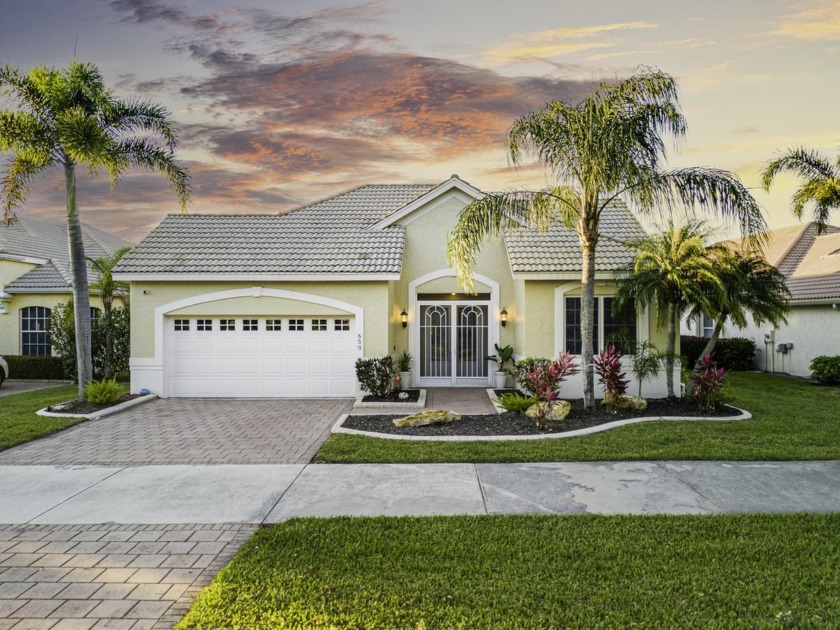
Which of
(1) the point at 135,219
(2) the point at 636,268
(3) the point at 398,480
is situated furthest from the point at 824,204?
(1) the point at 135,219

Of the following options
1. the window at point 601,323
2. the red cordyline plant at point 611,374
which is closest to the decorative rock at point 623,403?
the red cordyline plant at point 611,374

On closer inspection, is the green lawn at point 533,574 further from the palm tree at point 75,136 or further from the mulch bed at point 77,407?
the palm tree at point 75,136

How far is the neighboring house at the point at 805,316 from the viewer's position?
17.7 meters

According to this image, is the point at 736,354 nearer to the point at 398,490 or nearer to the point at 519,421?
Answer: the point at 519,421

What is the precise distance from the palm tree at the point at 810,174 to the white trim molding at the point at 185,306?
508 inches

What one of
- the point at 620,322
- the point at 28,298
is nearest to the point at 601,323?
the point at 620,322

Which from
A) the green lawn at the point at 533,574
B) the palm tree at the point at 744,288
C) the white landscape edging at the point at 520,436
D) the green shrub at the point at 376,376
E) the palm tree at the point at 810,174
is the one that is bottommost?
the white landscape edging at the point at 520,436

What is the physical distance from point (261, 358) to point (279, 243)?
3.45m

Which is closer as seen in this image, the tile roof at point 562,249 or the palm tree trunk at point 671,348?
the palm tree trunk at point 671,348

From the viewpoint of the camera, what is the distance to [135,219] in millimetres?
21047

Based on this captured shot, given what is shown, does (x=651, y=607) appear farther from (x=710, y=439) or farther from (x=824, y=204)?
(x=824, y=204)

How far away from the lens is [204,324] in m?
14.1

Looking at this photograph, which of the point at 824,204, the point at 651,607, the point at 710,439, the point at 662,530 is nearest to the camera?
the point at 651,607

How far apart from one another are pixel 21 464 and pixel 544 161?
35.6 feet
